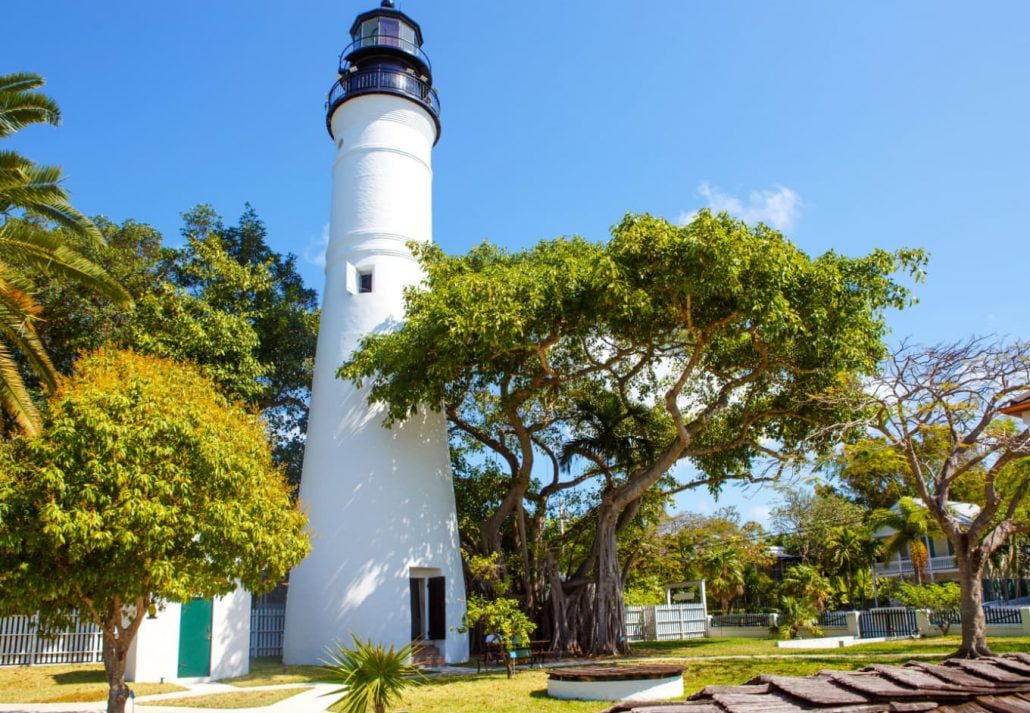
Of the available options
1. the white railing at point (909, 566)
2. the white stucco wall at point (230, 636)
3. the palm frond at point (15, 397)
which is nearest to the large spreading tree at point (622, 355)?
the white stucco wall at point (230, 636)

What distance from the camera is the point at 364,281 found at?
2173cm

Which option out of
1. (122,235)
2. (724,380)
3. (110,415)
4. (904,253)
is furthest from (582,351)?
(122,235)

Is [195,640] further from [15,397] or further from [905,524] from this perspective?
[905,524]

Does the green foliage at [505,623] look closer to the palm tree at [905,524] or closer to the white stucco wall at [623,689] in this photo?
the white stucco wall at [623,689]

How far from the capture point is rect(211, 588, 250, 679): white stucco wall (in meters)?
17.1

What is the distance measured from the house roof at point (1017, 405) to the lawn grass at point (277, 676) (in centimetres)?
1409

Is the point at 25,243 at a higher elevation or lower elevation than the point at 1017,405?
higher

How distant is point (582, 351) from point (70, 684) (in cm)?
1376

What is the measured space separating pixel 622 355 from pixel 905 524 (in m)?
18.4

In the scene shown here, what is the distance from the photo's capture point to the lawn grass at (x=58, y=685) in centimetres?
1417

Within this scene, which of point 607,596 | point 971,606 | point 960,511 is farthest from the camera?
point 960,511

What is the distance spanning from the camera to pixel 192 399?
41.5 ft

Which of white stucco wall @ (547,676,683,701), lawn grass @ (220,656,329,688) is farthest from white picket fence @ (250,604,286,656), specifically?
white stucco wall @ (547,676,683,701)

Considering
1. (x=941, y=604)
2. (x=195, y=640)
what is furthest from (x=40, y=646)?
(x=941, y=604)
